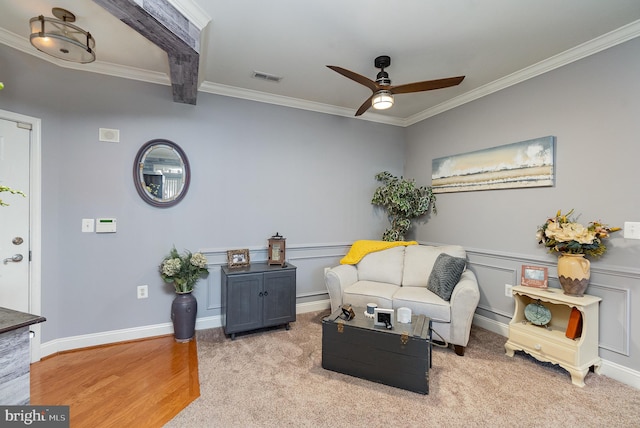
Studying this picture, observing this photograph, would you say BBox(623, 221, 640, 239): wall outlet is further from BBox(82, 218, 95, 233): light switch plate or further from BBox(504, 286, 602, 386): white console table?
BBox(82, 218, 95, 233): light switch plate

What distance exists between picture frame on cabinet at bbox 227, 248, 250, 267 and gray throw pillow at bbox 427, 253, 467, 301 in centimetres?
204

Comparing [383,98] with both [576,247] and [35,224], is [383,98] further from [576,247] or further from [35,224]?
[35,224]

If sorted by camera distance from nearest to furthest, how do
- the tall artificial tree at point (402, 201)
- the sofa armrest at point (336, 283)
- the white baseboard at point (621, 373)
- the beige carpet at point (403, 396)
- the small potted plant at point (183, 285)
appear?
the beige carpet at point (403, 396)
the white baseboard at point (621, 373)
the small potted plant at point (183, 285)
the sofa armrest at point (336, 283)
the tall artificial tree at point (402, 201)

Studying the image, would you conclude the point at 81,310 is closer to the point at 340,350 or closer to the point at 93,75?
the point at 93,75

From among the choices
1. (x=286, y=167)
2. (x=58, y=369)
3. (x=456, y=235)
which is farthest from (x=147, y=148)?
(x=456, y=235)

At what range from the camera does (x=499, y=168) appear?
313 centimetres

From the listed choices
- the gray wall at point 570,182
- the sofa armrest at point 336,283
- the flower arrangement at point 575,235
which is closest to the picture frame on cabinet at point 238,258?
the sofa armrest at point 336,283

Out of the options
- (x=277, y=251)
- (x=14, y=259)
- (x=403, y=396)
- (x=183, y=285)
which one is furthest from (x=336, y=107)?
(x=14, y=259)

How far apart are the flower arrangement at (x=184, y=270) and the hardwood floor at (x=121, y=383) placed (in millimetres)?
574

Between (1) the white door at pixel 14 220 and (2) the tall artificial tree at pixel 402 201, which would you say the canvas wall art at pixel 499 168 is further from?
(1) the white door at pixel 14 220

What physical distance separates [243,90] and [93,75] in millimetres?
1411

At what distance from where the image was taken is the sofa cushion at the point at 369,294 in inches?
114

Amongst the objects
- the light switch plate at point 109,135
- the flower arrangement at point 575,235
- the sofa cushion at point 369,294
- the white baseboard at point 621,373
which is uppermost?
the light switch plate at point 109,135

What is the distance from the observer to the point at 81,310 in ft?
9.00
